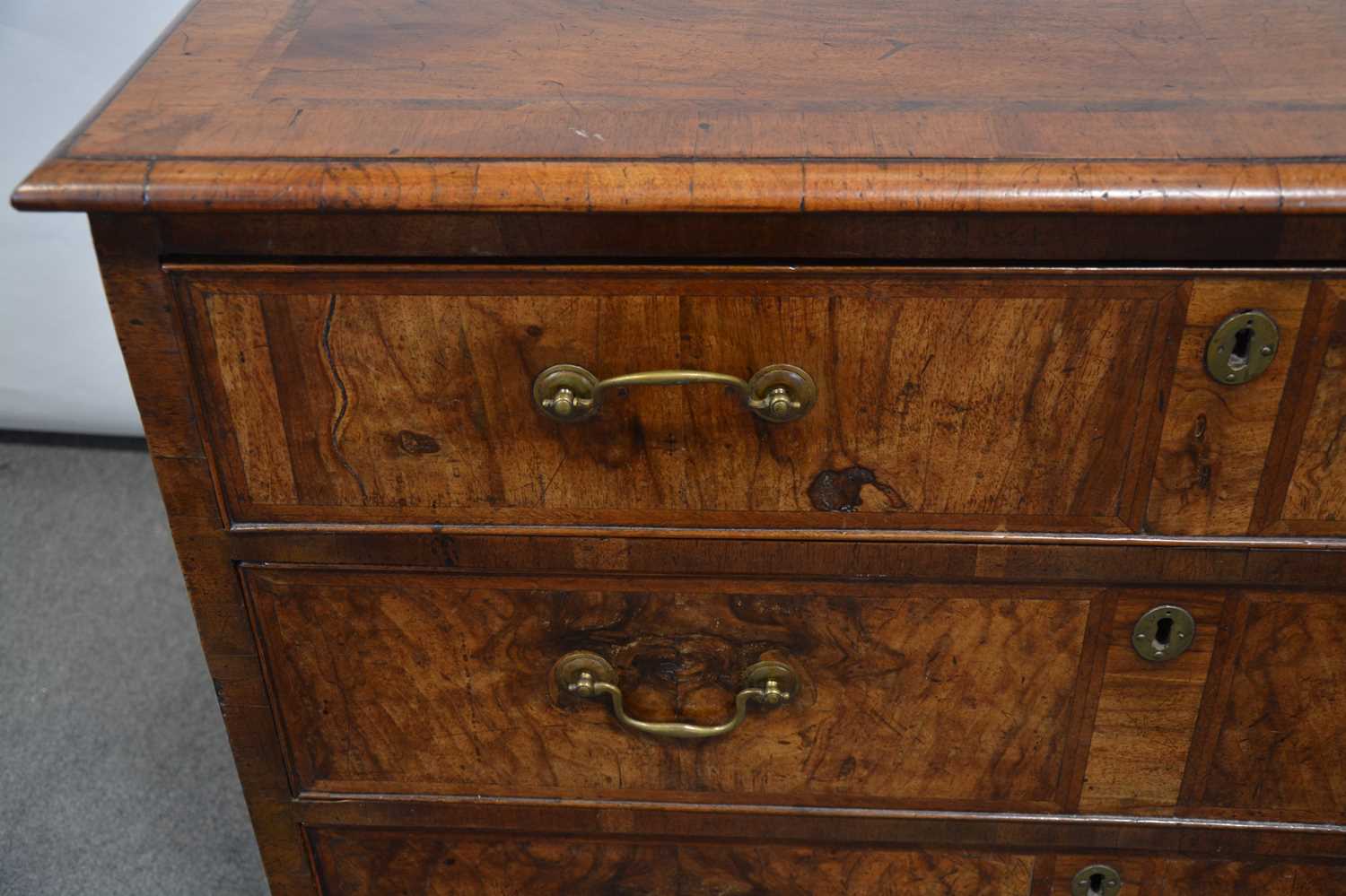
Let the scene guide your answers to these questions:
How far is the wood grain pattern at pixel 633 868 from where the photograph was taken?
0.91m

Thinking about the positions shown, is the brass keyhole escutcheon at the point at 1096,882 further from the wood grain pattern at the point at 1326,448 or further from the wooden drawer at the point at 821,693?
the wood grain pattern at the point at 1326,448

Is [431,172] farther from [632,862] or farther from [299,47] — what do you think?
[632,862]

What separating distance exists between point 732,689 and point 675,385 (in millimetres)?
226

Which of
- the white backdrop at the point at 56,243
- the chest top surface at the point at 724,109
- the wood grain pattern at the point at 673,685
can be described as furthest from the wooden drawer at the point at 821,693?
the white backdrop at the point at 56,243

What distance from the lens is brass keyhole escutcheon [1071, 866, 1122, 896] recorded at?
894 millimetres

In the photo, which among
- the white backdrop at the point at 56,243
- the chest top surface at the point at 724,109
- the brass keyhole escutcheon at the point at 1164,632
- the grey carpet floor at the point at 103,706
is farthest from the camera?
the white backdrop at the point at 56,243

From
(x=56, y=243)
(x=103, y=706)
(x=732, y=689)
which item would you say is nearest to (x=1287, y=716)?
(x=732, y=689)

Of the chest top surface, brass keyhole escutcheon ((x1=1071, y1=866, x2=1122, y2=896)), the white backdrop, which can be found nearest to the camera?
the chest top surface

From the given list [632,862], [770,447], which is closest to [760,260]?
[770,447]

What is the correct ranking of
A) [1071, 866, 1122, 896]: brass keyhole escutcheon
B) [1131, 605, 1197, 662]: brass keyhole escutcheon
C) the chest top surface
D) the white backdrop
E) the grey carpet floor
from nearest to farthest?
the chest top surface
[1131, 605, 1197, 662]: brass keyhole escutcheon
[1071, 866, 1122, 896]: brass keyhole escutcheon
the grey carpet floor
the white backdrop

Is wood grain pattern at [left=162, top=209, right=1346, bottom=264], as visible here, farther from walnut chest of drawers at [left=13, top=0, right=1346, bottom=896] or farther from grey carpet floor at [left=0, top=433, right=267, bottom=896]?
grey carpet floor at [left=0, top=433, right=267, bottom=896]

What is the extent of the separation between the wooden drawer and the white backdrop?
2.61ft

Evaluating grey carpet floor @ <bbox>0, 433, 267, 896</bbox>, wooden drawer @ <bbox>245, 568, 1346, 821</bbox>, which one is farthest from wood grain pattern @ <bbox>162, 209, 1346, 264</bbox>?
grey carpet floor @ <bbox>0, 433, 267, 896</bbox>

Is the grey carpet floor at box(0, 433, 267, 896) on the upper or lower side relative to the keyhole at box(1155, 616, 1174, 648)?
lower
